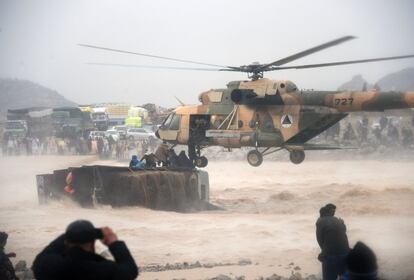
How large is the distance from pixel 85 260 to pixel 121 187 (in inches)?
519

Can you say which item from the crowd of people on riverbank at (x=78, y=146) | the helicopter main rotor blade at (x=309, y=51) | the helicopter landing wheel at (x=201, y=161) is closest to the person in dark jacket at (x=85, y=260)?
the helicopter main rotor blade at (x=309, y=51)

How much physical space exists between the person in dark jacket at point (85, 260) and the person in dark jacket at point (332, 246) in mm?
4538

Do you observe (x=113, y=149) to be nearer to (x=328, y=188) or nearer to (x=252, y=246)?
(x=328, y=188)

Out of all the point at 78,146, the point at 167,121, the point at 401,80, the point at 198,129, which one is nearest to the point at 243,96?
the point at 198,129

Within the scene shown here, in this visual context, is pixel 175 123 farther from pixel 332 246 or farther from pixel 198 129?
pixel 332 246

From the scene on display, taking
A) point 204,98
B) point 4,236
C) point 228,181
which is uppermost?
point 204,98

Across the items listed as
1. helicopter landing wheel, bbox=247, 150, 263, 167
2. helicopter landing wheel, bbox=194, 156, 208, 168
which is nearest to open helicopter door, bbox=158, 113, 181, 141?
helicopter landing wheel, bbox=194, 156, 208, 168

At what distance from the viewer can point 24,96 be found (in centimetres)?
10275

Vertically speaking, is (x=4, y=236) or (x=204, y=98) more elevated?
(x=204, y=98)

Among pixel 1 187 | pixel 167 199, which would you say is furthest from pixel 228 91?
pixel 1 187

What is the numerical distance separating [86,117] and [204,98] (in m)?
26.7

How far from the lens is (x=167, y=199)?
57.5 ft

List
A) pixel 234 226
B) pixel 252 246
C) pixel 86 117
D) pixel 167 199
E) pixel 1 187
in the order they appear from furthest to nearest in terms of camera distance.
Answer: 1. pixel 86 117
2. pixel 1 187
3. pixel 167 199
4. pixel 234 226
5. pixel 252 246

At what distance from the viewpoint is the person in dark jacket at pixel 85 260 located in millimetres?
3828
